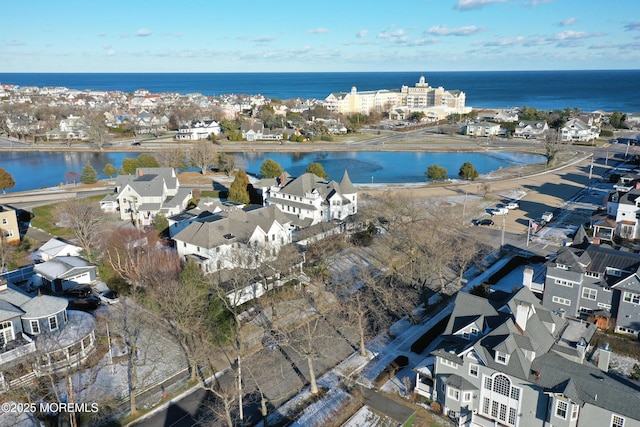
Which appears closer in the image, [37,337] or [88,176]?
[37,337]

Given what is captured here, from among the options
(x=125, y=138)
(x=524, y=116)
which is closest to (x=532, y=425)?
(x=125, y=138)

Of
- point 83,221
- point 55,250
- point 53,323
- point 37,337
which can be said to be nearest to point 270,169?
point 83,221

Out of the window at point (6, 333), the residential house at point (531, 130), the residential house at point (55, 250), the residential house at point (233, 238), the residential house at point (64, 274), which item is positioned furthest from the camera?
the residential house at point (531, 130)

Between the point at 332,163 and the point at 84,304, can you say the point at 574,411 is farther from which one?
the point at 332,163

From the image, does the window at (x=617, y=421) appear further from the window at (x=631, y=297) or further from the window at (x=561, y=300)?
the window at (x=561, y=300)

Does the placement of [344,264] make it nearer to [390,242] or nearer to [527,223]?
[390,242]

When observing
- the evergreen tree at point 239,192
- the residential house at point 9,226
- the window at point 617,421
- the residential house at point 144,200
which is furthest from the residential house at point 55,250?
the window at point 617,421
